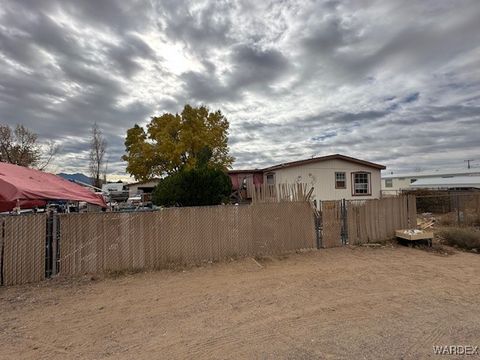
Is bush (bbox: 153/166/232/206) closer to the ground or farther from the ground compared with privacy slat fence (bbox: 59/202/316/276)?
farther from the ground

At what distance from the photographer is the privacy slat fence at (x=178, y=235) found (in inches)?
275

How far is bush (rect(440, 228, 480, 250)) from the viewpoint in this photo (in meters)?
10.2

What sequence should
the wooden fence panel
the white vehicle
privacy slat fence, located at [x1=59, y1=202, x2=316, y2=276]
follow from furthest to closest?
the white vehicle → the wooden fence panel → privacy slat fence, located at [x1=59, y1=202, x2=316, y2=276]

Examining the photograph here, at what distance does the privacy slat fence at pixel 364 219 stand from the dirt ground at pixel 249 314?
2293mm

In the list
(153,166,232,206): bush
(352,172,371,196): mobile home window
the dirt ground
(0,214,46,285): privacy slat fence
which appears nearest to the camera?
the dirt ground

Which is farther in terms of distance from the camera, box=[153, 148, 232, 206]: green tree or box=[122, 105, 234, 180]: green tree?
box=[122, 105, 234, 180]: green tree

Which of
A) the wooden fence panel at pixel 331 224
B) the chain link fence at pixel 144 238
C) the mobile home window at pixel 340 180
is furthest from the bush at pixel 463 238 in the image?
the mobile home window at pixel 340 180

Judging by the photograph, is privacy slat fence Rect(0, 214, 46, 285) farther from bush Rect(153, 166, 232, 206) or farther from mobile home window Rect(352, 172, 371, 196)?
mobile home window Rect(352, 172, 371, 196)

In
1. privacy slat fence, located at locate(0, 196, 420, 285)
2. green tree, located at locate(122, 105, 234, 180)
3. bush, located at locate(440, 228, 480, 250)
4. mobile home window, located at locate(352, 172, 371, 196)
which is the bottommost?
bush, located at locate(440, 228, 480, 250)

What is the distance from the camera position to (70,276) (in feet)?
22.3

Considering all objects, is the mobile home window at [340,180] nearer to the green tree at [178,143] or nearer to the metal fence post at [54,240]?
the green tree at [178,143]

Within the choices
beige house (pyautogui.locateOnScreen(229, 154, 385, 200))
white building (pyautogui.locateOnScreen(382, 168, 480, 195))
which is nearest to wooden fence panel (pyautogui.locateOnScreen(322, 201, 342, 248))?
beige house (pyautogui.locateOnScreen(229, 154, 385, 200))

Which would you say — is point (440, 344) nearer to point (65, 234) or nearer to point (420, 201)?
point (65, 234)

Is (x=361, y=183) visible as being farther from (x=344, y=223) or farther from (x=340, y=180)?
(x=344, y=223)
